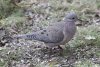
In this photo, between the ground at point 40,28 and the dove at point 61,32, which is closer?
the dove at point 61,32

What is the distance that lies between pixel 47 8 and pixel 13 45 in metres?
1.99

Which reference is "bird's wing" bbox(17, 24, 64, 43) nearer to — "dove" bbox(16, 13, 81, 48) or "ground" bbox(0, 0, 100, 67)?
"dove" bbox(16, 13, 81, 48)

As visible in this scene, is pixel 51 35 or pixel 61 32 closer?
pixel 61 32

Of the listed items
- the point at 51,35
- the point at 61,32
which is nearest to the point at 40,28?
the point at 51,35

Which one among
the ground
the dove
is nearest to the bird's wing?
the dove

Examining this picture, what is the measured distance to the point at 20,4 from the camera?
568cm

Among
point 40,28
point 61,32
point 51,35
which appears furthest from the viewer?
point 40,28

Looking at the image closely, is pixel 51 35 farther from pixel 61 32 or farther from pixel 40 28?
pixel 40 28

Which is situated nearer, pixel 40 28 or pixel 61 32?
pixel 61 32

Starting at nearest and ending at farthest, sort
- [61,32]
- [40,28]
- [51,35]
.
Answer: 1. [61,32]
2. [51,35]
3. [40,28]

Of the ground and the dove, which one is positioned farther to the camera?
the ground

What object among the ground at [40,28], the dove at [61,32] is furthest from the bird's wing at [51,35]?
the ground at [40,28]

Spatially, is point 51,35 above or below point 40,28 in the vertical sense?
above

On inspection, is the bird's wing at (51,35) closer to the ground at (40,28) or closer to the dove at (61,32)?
the dove at (61,32)
